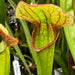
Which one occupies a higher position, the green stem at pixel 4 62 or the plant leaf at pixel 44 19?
the plant leaf at pixel 44 19

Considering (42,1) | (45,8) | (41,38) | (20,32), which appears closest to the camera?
(45,8)

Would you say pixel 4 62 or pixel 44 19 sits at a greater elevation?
pixel 44 19

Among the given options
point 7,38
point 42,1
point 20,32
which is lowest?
point 20,32

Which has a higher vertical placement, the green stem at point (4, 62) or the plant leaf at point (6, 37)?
the plant leaf at point (6, 37)

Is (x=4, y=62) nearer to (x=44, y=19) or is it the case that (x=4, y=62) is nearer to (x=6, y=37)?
(x=6, y=37)

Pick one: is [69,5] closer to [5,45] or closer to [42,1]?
[5,45]

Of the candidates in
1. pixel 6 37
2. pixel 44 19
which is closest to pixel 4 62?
pixel 6 37

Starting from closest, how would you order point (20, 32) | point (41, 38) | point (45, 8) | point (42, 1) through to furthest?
1. point (45, 8)
2. point (41, 38)
3. point (42, 1)
4. point (20, 32)

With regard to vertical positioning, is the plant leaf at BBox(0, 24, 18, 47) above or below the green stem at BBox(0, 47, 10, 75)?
above

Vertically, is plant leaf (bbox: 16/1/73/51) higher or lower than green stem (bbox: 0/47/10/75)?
higher

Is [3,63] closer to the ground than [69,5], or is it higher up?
closer to the ground

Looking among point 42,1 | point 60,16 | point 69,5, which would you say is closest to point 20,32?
point 42,1
